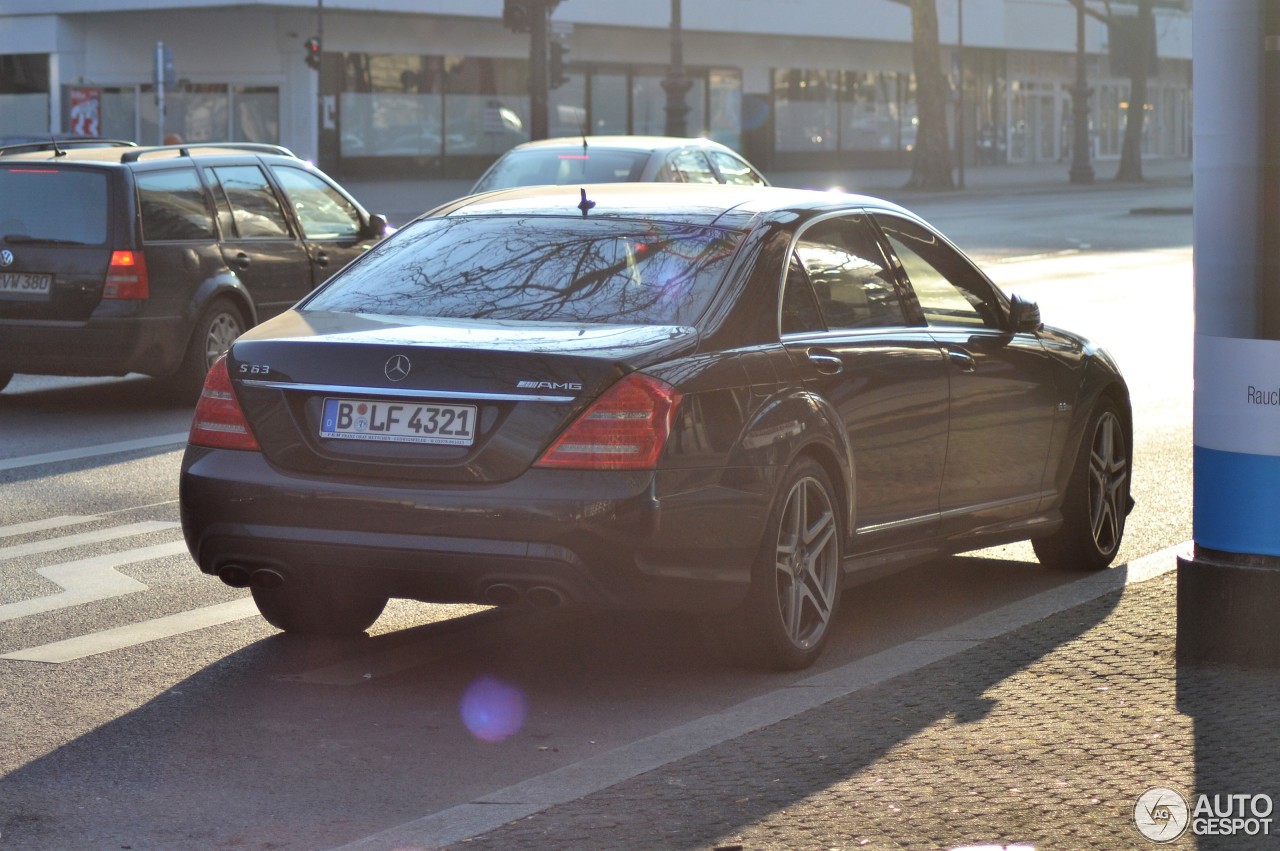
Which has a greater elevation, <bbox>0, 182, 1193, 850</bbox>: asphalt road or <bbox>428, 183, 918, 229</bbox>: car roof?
<bbox>428, 183, 918, 229</bbox>: car roof

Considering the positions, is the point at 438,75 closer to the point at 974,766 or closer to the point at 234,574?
the point at 234,574

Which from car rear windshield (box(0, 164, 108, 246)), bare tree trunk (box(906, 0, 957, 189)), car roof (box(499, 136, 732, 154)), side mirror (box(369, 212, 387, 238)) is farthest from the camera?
bare tree trunk (box(906, 0, 957, 189))

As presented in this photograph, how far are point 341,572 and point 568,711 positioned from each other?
29.5 inches

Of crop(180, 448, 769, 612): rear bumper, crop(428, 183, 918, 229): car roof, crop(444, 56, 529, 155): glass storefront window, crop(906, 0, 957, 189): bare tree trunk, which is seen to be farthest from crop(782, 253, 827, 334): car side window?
crop(444, 56, 529, 155): glass storefront window

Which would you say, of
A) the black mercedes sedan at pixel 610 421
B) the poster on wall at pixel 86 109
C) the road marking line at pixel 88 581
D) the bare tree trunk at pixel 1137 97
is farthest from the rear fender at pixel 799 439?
the bare tree trunk at pixel 1137 97

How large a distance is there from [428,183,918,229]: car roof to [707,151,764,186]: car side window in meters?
11.3

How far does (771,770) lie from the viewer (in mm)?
4969

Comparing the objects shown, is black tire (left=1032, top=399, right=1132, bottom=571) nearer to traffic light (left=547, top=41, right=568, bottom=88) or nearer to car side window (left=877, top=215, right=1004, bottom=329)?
car side window (left=877, top=215, right=1004, bottom=329)

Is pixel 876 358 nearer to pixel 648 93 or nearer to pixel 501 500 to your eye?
pixel 501 500

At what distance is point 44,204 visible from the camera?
12664 millimetres

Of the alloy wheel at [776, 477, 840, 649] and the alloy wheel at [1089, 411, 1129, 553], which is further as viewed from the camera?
the alloy wheel at [1089, 411, 1129, 553]

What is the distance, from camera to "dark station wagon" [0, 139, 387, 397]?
41.1ft

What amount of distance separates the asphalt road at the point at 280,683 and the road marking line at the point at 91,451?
0.40 meters

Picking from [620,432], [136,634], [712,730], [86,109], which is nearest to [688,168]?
[136,634]
